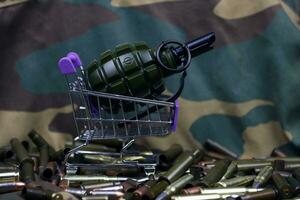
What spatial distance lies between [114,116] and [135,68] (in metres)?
0.16

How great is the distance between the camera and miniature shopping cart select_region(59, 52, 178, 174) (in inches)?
53.7

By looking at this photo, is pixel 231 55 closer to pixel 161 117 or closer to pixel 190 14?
pixel 190 14

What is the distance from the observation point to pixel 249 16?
1.72m

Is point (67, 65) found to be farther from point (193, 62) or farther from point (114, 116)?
point (193, 62)

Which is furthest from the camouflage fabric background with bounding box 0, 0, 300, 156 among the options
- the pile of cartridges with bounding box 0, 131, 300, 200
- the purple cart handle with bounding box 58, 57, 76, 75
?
the purple cart handle with bounding box 58, 57, 76, 75

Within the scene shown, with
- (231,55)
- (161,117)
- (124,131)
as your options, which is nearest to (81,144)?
(124,131)

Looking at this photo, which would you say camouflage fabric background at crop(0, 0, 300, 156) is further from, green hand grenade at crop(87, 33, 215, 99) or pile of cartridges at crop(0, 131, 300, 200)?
green hand grenade at crop(87, 33, 215, 99)

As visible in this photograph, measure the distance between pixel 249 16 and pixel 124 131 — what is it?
621 millimetres

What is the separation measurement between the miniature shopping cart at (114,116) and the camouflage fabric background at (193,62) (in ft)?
0.90

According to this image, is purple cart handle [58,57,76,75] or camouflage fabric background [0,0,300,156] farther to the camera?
camouflage fabric background [0,0,300,156]

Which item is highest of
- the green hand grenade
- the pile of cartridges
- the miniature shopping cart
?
the green hand grenade

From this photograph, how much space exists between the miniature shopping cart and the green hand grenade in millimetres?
23

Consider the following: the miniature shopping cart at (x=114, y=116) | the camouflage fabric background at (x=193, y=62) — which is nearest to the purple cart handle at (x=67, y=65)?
the miniature shopping cart at (x=114, y=116)

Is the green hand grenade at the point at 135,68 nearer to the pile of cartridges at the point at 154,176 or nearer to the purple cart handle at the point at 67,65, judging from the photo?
the purple cart handle at the point at 67,65
